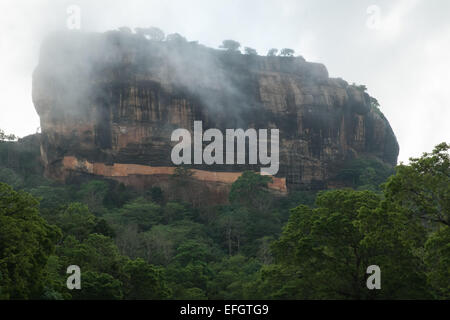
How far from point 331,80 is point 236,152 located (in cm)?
1258

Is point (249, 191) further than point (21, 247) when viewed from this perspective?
Yes

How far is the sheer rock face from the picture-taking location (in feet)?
155

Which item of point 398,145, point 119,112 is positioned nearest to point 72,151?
point 119,112

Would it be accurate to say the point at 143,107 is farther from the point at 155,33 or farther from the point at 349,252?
the point at 349,252

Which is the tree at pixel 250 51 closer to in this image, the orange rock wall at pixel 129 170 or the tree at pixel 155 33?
the tree at pixel 155 33

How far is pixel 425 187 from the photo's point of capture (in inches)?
672

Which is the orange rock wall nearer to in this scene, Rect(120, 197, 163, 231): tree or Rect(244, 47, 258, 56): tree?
Rect(120, 197, 163, 231): tree

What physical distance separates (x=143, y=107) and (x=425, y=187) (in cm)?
3333

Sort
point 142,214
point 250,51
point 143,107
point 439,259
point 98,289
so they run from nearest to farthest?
point 439,259 → point 98,289 → point 142,214 → point 143,107 → point 250,51

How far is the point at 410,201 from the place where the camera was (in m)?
17.2

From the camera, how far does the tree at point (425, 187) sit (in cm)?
1673

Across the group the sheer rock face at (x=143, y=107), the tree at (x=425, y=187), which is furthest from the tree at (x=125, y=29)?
the tree at (x=425, y=187)

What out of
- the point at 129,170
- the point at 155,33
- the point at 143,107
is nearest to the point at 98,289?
the point at 129,170

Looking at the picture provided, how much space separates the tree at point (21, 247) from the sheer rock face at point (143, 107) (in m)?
28.6
